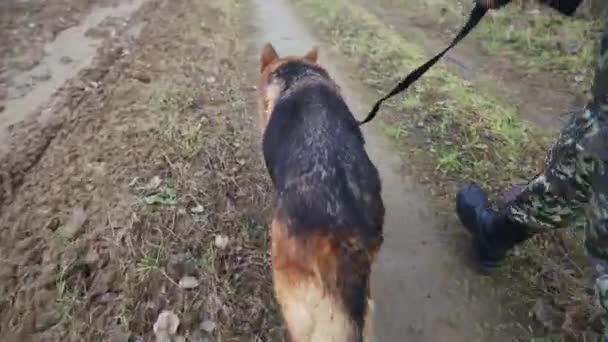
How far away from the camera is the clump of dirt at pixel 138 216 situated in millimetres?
2369

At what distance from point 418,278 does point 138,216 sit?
1.78 m

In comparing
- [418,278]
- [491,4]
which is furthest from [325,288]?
[491,4]

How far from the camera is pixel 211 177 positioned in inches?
130

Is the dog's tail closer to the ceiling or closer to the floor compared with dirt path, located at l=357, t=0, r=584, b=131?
closer to the ceiling

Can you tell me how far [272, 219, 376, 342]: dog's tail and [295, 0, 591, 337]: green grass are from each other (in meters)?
1.21

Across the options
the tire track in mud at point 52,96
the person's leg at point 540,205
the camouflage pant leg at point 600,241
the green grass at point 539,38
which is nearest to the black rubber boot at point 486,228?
the person's leg at point 540,205

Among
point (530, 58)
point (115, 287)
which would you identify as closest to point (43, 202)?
point (115, 287)

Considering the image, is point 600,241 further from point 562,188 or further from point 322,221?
point 322,221

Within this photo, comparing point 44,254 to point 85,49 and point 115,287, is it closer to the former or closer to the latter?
point 115,287

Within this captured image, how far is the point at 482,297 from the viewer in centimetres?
262

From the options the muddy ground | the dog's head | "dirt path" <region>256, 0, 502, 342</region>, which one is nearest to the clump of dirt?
the muddy ground

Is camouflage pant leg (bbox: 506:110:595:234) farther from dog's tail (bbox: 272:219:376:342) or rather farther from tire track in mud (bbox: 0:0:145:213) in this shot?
tire track in mud (bbox: 0:0:145:213)

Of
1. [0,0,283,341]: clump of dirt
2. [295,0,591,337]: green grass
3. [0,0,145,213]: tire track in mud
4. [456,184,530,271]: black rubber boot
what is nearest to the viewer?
[0,0,283,341]: clump of dirt

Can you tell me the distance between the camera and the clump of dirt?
2.37 m
